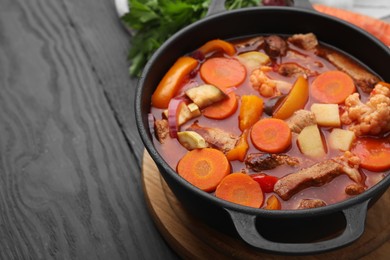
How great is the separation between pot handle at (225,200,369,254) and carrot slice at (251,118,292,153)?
40 centimetres

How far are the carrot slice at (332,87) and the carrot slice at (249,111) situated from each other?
0.24 metres

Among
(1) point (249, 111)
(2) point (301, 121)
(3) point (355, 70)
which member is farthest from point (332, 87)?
(1) point (249, 111)

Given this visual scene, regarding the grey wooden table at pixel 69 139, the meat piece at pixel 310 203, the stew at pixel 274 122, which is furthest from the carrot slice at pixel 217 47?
the meat piece at pixel 310 203

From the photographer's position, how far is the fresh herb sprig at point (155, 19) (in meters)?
2.73

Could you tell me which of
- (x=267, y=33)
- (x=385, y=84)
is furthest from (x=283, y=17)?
(x=385, y=84)

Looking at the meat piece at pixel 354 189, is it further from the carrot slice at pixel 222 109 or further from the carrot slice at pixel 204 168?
the carrot slice at pixel 222 109

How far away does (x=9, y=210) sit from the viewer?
7.70ft

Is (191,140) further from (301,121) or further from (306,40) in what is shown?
(306,40)

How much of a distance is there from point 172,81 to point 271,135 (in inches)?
18.4

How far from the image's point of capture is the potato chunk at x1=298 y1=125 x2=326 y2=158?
6.59ft

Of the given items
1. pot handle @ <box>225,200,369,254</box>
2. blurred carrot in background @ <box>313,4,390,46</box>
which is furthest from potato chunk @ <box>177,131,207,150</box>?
blurred carrot in background @ <box>313,4,390,46</box>

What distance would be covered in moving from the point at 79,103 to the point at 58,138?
22cm

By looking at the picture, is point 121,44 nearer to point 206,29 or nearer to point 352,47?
point 206,29

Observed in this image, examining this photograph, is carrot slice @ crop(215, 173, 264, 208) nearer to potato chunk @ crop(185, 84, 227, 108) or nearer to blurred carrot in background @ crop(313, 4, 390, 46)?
potato chunk @ crop(185, 84, 227, 108)
